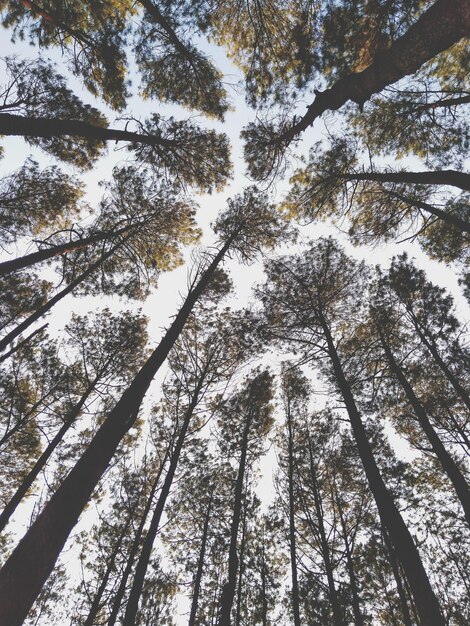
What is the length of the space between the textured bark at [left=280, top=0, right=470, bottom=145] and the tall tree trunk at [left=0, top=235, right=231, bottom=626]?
555 centimetres

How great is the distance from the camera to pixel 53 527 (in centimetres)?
240

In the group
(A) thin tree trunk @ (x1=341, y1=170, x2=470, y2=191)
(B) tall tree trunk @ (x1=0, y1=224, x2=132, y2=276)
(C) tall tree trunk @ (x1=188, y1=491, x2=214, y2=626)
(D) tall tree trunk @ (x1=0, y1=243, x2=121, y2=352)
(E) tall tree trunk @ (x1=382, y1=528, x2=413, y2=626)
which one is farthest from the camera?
(C) tall tree trunk @ (x1=188, y1=491, x2=214, y2=626)

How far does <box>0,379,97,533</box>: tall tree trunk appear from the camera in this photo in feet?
28.1

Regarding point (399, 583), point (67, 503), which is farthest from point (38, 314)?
point (399, 583)

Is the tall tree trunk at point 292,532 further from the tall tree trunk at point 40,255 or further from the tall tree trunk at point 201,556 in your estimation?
the tall tree trunk at point 40,255

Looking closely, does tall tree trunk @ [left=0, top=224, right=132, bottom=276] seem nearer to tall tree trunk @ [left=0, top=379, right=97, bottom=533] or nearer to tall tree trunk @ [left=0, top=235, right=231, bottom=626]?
tall tree trunk @ [left=0, top=235, right=231, bottom=626]

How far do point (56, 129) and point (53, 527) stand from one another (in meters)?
6.06

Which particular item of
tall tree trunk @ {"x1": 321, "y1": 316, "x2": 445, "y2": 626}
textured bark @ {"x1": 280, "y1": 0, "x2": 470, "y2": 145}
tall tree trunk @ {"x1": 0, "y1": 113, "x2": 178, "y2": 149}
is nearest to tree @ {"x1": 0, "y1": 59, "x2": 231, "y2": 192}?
tall tree trunk @ {"x1": 0, "y1": 113, "x2": 178, "y2": 149}

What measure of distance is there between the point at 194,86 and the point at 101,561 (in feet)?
55.6

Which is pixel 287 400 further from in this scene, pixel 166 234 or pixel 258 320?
pixel 166 234

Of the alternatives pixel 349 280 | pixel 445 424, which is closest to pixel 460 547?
pixel 445 424

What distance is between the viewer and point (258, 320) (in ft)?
34.1

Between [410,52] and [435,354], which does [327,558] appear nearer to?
[435,354]

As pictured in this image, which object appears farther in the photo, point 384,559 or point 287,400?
point 287,400
